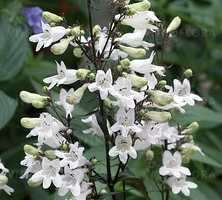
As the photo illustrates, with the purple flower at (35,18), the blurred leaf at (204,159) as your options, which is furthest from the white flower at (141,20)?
the purple flower at (35,18)

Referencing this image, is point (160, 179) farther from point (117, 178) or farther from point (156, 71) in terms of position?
point (156, 71)

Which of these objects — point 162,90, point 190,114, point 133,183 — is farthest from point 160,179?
point 190,114

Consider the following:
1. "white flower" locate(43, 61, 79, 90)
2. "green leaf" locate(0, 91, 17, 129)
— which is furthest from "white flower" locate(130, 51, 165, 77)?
"green leaf" locate(0, 91, 17, 129)

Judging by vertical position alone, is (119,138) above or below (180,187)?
above

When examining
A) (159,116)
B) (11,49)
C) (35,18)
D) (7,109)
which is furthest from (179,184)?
(35,18)

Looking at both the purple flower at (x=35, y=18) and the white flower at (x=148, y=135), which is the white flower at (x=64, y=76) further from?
the purple flower at (x=35, y=18)

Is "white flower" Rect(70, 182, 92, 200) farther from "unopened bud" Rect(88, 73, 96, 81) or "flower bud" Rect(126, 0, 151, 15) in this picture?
"flower bud" Rect(126, 0, 151, 15)

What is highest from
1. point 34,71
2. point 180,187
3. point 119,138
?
point 119,138
